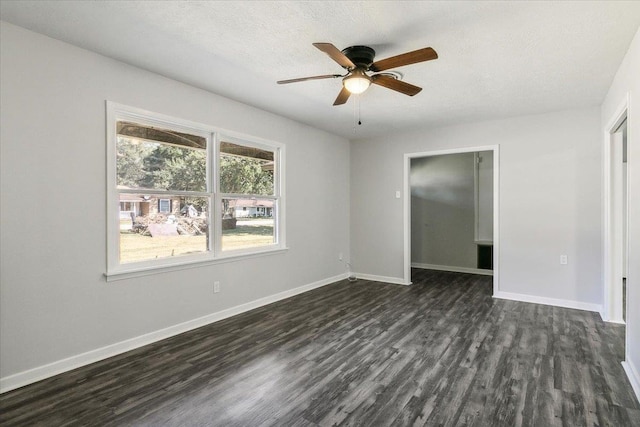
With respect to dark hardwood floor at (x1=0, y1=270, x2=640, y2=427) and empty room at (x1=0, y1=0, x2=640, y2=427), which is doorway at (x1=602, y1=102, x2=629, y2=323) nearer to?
empty room at (x1=0, y1=0, x2=640, y2=427)

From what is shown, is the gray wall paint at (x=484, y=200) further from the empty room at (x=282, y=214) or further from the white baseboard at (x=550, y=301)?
the white baseboard at (x=550, y=301)

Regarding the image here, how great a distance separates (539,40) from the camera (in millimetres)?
2475

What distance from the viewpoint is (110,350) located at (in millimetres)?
2816

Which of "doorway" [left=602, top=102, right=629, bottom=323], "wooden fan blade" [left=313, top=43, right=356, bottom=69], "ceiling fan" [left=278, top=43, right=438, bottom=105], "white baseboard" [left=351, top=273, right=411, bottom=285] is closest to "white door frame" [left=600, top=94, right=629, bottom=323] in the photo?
"doorway" [left=602, top=102, right=629, bottom=323]

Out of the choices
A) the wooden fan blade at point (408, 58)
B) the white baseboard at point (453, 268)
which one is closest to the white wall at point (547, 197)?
the white baseboard at point (453, 268)

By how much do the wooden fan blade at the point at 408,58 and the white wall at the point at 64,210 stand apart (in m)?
2.09

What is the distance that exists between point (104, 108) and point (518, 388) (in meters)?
3.92

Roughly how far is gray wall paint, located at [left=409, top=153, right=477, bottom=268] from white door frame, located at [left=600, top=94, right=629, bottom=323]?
8.85 feet

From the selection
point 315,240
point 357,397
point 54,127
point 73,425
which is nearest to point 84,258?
point 54,127

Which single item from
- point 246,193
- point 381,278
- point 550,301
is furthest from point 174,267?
point 550,301

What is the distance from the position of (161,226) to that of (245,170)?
127 cm

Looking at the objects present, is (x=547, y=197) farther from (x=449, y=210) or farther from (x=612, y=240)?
(x=449, y=210)

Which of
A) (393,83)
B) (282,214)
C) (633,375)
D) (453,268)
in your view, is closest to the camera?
(633,375)

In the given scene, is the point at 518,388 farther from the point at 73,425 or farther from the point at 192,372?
the point at 73,425
